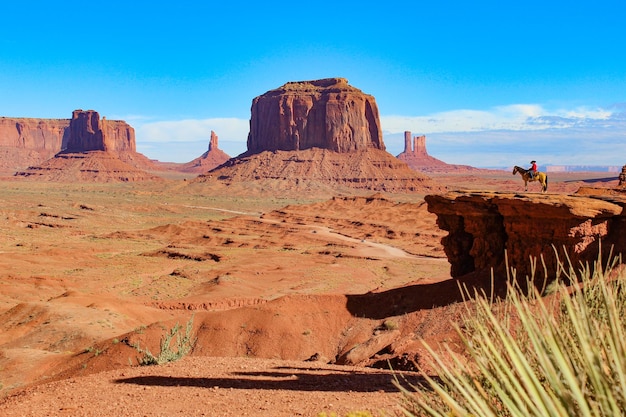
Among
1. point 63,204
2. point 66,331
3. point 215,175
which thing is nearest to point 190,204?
point 63,204

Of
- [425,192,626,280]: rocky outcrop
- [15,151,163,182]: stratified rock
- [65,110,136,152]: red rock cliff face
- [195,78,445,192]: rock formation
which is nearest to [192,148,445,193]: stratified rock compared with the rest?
[195,78,445,192]: rock formation

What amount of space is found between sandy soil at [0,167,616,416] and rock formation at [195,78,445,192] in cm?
4953

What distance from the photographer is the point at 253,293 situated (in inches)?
1196

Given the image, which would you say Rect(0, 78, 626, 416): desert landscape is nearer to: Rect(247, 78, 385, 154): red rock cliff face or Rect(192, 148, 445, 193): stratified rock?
Rect(192, 148, 445, 193): stratified rock

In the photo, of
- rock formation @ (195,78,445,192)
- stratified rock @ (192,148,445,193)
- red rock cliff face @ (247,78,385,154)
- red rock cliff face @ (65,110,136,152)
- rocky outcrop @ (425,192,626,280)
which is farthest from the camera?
red rock cliff face @ (65,110,136,152)

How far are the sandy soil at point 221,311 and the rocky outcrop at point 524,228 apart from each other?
218 cm

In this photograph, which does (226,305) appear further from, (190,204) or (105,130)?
(105,130)

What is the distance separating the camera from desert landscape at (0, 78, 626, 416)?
407 inches

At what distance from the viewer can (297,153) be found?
125750mm

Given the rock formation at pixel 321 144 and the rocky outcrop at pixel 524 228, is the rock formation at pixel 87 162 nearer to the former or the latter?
the rock formation at pixel 321 144

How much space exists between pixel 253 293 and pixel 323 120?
96936 mm

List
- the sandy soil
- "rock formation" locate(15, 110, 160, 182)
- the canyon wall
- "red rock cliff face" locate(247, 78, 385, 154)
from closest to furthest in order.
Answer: the sandy soil → "red rock cliff face" locate(247, 78, 385, 154) → "rock formation" locate(15, 110, 160, 182) → the canyon wall

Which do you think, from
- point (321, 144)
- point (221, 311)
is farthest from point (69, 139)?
point (221, 311)

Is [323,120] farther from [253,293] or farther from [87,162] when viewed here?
[253,293]
